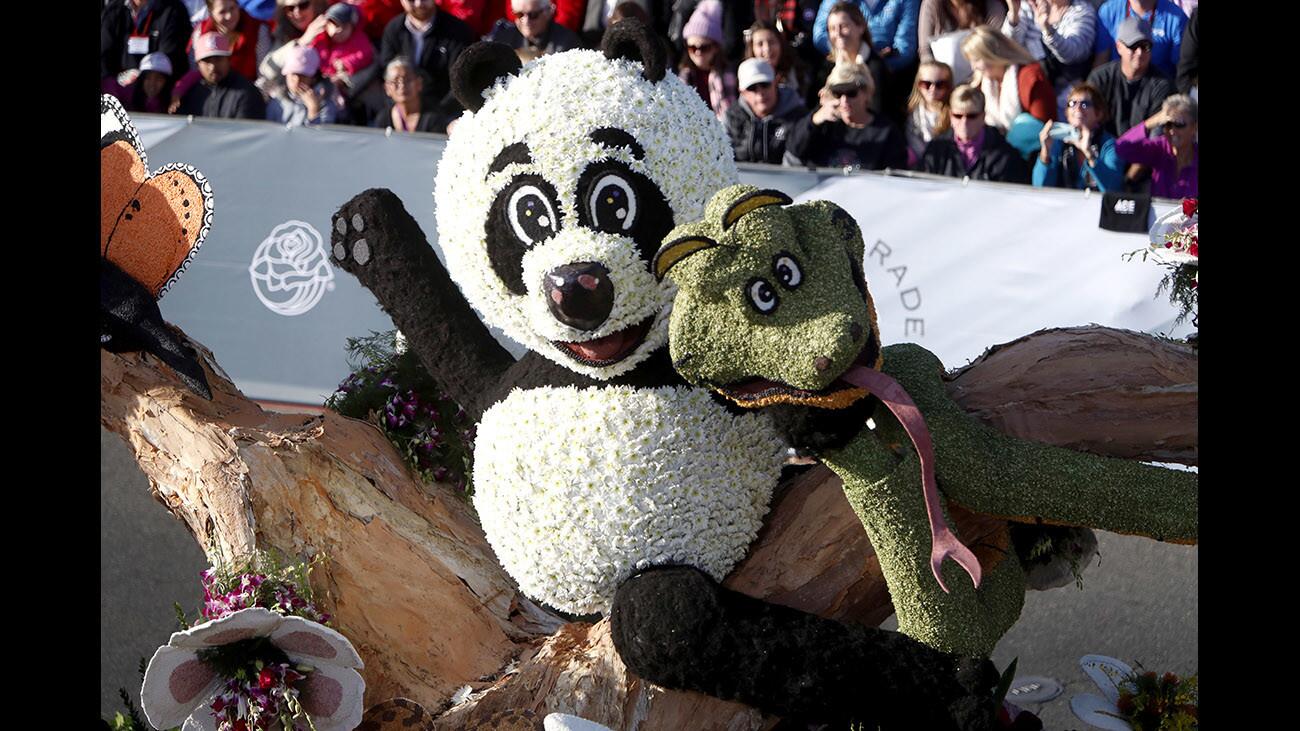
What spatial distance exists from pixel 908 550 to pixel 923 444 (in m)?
0.23

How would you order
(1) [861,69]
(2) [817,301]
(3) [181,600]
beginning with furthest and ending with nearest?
(1) [861,69], (3) [181,600], (2) [817,301]

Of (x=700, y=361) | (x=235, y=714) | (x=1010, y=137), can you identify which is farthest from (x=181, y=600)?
(x=1010, y=137)

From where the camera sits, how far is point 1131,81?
6.93 meters

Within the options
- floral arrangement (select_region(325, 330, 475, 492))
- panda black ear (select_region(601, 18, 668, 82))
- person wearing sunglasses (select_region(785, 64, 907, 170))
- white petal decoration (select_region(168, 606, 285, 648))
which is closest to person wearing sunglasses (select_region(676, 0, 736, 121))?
person wearing sunglasses (select_region(785, 64, 907, 170))

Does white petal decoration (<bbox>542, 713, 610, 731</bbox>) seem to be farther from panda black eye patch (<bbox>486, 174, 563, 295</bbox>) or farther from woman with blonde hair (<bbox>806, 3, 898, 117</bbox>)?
woman with blonde hair (<bbox>806, 3, 898, 117</bbox>)

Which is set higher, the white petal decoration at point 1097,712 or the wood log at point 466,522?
the wood log at point 466,522

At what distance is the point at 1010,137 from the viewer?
6859 millimetres

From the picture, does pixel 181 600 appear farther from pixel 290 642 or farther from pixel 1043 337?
pixel 1043 337

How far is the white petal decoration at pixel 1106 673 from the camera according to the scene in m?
3.51

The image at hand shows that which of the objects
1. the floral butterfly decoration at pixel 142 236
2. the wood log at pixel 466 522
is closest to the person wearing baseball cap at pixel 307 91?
the floral butterfly decoration at pixel 142 236

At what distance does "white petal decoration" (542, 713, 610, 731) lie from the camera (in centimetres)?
293

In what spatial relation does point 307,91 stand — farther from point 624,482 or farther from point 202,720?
point 624,482

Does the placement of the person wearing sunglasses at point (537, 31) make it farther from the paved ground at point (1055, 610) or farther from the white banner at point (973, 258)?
the paved ground at point (1055, 610)

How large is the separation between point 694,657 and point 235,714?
96cm
